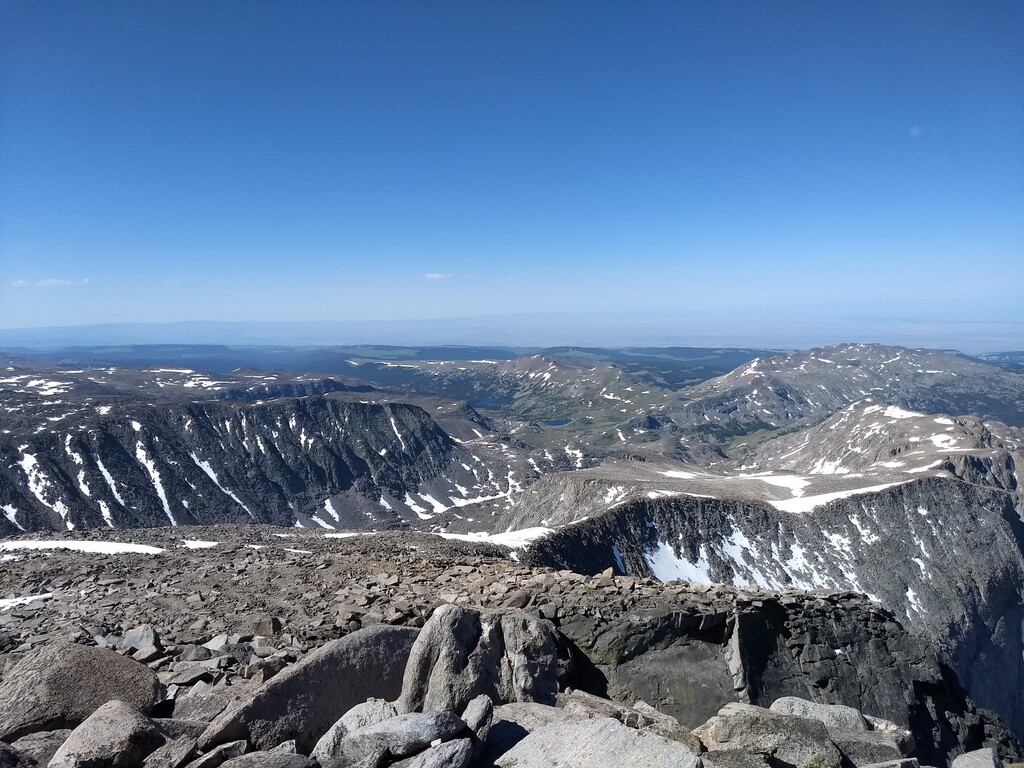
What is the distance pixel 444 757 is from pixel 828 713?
9.14 meters

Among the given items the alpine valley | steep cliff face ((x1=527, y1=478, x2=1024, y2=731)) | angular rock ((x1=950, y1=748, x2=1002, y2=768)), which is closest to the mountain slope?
the alpine valley

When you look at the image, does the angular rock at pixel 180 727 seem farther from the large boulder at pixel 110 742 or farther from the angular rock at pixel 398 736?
the angular rock at pixel 398 736

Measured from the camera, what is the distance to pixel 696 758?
8102 millimetres

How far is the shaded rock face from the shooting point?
1595 centimetres

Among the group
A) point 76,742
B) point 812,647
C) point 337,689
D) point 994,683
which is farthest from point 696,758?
point 994,683

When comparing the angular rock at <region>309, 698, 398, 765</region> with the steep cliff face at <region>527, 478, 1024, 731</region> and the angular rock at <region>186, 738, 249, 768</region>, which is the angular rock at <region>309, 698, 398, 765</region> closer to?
the angular rock at <region>186, 738, 249, 768</region>

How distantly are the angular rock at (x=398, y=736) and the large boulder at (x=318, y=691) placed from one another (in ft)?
5.91

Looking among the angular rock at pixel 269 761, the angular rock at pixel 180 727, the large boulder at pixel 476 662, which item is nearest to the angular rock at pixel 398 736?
the angular rock at pixel 269 761

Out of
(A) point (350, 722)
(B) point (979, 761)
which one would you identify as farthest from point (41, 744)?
(B) point (979, 761)

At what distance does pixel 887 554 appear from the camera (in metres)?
72.8

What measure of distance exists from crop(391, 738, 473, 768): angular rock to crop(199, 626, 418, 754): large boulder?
3096 mm

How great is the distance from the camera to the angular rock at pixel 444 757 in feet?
26.4

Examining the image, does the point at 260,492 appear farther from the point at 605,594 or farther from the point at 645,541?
the point at 605,594

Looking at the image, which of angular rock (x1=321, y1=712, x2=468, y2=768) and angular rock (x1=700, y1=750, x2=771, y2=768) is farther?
angular rock (x1=700, y1=750, x2=771, y2=768)
